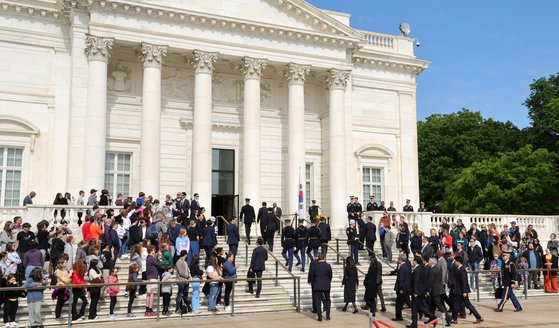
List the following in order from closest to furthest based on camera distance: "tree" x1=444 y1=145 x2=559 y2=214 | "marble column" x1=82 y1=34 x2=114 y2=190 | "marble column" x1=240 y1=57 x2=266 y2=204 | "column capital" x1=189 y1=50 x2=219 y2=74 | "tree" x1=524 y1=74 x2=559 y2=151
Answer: "marble column" x1=82 y1=34 x2=114 y2=190
"column capital" x1=189 y1=50 x2=219 y2=74
"marble column" x1=240 y1=57 x2=266 y2=204
"tree" x1=444 y1=145 x2=559 y2=214
"tree" x1=524 y1=74 x2=559 y2=151

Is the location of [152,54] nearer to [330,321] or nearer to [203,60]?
[203,60]

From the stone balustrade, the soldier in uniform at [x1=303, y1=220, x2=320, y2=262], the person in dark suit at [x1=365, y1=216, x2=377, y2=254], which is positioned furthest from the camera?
the person in dark suit at [x1=365, y1=216, x2=377, y2=254]

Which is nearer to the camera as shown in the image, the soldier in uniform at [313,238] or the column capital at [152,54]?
the soldier in uniform at [313,238]

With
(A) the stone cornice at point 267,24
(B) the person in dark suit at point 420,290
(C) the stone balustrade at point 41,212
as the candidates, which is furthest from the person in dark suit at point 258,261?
(A) the stone cornice at point 267,24

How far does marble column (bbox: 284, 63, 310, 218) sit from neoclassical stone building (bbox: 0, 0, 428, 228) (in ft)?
0.24

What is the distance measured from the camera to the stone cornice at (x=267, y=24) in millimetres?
25527

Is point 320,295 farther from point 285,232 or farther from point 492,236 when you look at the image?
point 492,236

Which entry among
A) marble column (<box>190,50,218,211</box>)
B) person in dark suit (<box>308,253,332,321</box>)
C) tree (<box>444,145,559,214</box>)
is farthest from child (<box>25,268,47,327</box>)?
tree (<box>444,145,559,214</box>)

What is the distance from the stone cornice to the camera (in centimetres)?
2553

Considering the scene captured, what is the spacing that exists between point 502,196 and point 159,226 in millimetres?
31474

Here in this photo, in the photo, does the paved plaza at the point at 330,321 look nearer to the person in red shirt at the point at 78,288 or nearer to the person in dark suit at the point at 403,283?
the person in dark suit at the point at 403,283

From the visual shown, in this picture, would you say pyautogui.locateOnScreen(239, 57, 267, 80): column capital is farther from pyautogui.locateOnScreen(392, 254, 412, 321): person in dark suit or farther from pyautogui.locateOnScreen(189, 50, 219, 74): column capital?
pyautogui.locateOnScreen(392, 254, 412, 321): person in dark suit

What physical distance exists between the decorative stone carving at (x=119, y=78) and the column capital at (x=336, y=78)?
1065 centimetres

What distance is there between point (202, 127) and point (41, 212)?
9218mm
